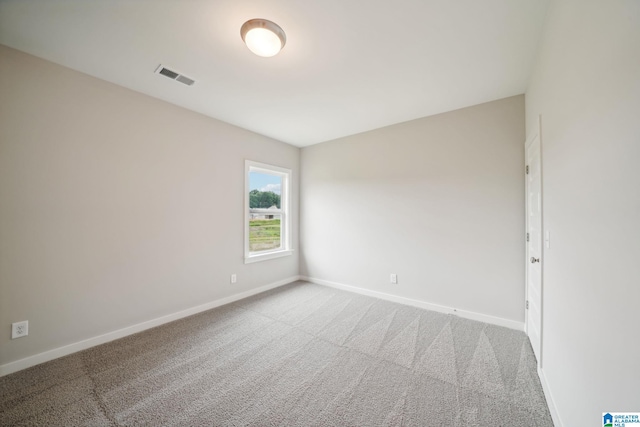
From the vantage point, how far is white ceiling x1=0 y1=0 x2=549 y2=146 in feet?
4.91

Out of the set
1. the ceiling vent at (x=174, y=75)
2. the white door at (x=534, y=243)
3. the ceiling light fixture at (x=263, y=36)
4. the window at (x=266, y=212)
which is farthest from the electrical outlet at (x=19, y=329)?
the white door at (x=534, y=243)

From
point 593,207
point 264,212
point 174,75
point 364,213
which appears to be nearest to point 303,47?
point 174,75

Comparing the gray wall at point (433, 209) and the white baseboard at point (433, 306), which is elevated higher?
the gray wall at point (433, 209)

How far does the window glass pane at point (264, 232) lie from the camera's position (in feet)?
12.4

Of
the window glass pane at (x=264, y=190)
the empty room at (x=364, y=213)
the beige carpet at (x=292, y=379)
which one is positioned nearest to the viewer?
the empty room at (x=364, y=213)

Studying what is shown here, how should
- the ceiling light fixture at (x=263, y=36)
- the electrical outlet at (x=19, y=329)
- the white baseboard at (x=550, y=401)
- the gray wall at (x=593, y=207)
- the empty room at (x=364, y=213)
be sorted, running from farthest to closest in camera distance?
the electrical outlet at (x=19, y=329) < the ceiling light fixture at (x=263, y=36) < the white baseboard at (x=550, y=401) < the empty room at (x=364, y=213) < the gray wall at (x=593, y=207)

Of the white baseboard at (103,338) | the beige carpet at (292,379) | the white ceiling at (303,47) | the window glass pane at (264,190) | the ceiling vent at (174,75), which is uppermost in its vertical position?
the white ceiling at (303,47)

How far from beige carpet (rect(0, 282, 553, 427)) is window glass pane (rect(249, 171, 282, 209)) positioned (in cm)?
191

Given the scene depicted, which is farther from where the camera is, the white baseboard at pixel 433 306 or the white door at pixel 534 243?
the white baseboard at pixel 433 306

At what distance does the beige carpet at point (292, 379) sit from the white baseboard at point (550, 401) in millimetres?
43

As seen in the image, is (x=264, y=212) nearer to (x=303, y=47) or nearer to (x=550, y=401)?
(x=303, y=47)

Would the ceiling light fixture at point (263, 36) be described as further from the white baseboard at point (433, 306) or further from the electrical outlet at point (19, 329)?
the white baseboard at point (433, 306)

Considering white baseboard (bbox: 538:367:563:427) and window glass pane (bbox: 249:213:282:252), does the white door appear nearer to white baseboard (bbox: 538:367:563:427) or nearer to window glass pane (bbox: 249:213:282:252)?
white baseboard (bbox: 538:367:563:427)

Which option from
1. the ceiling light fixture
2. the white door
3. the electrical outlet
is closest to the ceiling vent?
the ceiling light fixture
